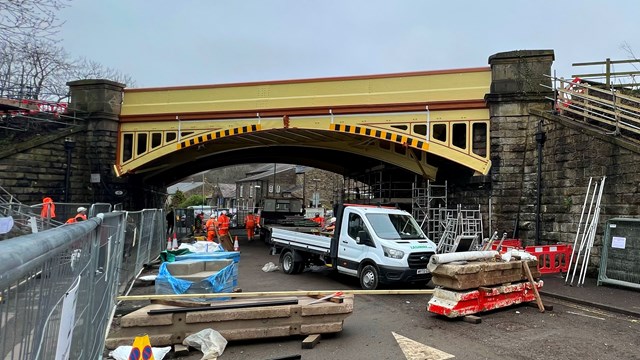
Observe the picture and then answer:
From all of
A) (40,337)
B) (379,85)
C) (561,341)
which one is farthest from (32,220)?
(379,85)

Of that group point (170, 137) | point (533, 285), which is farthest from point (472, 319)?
point (170, 137)

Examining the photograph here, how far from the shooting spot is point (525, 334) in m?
7.07

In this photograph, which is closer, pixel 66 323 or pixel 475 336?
pixel 66 323

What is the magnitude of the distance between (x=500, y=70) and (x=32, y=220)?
14680 mm

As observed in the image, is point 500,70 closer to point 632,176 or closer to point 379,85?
point 379,85

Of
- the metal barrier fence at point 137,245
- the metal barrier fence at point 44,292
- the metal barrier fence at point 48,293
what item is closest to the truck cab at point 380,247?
the metal barrier fence at point 137,245

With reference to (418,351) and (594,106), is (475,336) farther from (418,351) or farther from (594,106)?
(594,106)

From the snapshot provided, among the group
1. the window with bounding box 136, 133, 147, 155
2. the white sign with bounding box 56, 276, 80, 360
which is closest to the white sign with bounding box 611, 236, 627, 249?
the white sign with bounding box 56, 276, 80, 360

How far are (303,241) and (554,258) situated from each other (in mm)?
7209

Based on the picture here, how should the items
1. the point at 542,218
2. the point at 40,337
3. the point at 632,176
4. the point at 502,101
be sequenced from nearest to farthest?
the point at 40,337 < the point at 632,176 < the point at 542,218 < the point at 502,101

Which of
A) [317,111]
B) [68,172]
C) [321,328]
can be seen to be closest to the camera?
[321,328]

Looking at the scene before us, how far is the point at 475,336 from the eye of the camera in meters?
6.94

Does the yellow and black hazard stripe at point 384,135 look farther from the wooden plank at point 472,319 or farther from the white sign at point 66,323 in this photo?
the white sign at point 66,323

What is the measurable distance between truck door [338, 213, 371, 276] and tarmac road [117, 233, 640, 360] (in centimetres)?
160
